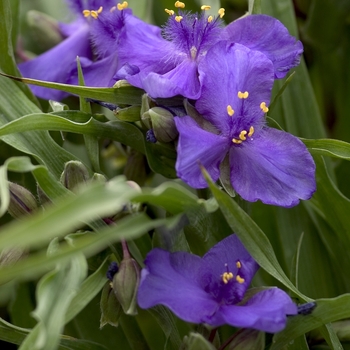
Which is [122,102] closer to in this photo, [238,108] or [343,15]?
[238,108]

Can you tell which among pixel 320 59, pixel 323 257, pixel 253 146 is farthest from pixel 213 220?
pixel 320 59

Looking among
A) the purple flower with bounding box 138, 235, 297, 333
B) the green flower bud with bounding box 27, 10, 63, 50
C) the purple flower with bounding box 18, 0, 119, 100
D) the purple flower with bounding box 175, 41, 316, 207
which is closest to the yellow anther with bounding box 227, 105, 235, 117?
the purple flower with bounding box 175, 41, 316, 207

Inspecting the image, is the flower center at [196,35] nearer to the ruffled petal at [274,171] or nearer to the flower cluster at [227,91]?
the flower cluster at [227,91]

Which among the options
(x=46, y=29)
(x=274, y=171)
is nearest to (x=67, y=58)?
(x=46, y=29)

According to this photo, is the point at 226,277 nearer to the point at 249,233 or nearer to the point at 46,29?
the point at 249,233

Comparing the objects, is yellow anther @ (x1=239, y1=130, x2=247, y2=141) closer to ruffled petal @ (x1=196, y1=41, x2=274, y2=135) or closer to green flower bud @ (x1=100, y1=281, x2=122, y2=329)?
ruffled petal @ (x1=196, y1=41, x2=274, y2=135)

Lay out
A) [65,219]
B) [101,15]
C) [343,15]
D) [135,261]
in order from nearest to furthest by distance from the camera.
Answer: [65,219]
[135,261]
[101,15]
[343,15]
